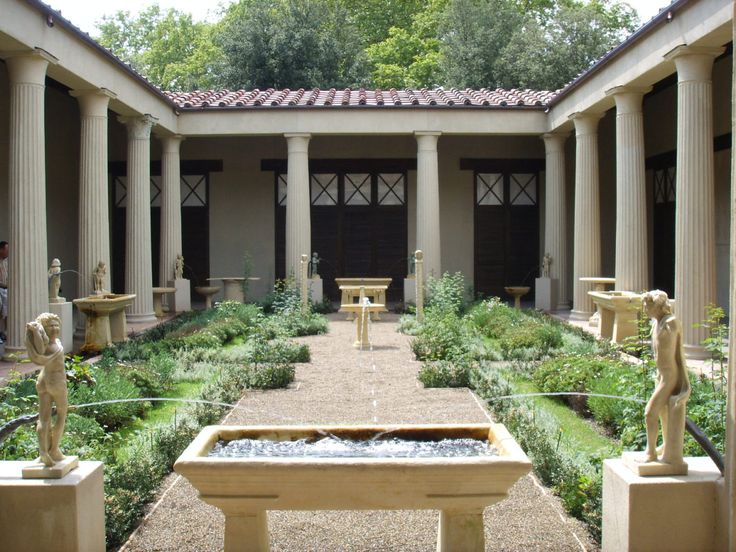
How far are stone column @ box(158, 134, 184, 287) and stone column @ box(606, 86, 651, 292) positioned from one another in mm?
9960

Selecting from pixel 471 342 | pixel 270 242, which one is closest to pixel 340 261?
pixel 270 242

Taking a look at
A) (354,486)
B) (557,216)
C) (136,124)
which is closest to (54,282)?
(136,124)

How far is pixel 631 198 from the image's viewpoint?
14023 mm

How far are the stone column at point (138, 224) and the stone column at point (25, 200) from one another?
4.86 metres

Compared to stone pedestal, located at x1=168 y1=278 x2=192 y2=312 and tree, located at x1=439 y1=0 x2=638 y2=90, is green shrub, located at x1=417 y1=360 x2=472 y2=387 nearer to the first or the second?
stone pedestal, located at x1=168 y1=278 x2=192 y2=312

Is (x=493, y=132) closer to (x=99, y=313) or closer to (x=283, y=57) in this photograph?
(x=99, y=313)

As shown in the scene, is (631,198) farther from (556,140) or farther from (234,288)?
Result: (234,288)

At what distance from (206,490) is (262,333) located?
7153 millimetres

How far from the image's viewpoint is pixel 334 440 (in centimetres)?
502

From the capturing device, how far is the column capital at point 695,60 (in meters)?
10.7

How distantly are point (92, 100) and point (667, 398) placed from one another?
12.1 m

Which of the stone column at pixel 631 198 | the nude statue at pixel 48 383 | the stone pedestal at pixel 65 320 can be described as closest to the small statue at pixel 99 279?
the stone pedestal at pixel 65 320

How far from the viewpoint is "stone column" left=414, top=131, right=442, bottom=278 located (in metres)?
18.6

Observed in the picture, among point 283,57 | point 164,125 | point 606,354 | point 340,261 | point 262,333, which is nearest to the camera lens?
point 606,354
